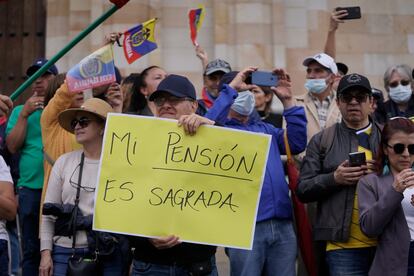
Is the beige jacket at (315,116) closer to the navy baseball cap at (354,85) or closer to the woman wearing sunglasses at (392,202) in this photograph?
the navy baseball cap at (354,85)

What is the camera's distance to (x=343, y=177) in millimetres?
5020

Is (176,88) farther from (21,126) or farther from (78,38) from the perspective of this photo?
(21,126)

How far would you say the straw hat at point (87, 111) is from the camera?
5.07m

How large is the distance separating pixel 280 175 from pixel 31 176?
2.01 meters

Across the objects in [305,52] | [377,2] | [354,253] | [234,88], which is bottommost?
[354,253]

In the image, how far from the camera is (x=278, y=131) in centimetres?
576

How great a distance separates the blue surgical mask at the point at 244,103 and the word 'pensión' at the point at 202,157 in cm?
108

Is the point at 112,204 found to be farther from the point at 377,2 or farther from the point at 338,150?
the point at 377,2

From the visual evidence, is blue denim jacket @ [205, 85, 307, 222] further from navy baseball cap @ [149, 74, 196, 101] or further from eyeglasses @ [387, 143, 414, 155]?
eyeglasses @ [387, 143, 414, 155]

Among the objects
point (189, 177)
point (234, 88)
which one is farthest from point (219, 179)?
point (234, 88)

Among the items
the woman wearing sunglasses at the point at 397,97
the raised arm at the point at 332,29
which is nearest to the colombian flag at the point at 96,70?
the raised arm at the point at 332,29

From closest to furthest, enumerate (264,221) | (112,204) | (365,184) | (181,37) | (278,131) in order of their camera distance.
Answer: (112,204) < (365,184) < (264,221) < (278,131) < (181,37)

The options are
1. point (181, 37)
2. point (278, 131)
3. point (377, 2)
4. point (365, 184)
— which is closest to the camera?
point (365, 184)

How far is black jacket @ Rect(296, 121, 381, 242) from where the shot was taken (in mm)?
5074
